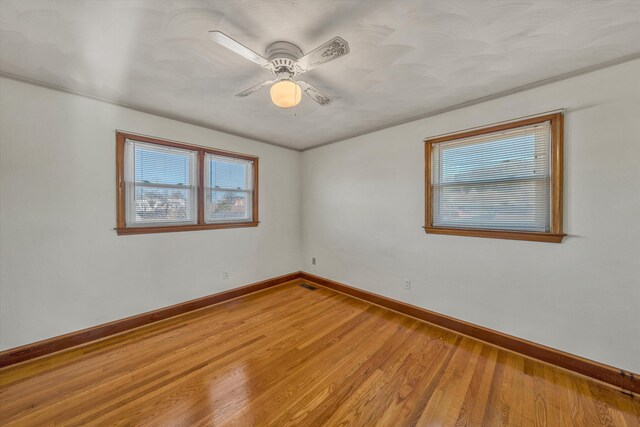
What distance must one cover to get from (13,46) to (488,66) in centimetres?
346

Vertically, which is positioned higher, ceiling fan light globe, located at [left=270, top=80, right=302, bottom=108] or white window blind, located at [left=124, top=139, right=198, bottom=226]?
ceiling fan light globe, located at [left=270, top=80, right=302, bottom=108]

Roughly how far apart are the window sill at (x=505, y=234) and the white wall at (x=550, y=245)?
0.06 metres

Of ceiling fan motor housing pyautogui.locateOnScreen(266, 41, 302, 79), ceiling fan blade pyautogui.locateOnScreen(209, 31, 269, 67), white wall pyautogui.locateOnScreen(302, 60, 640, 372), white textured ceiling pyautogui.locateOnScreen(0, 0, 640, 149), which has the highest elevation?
white textured ceiling pyautogui.locateOnScreen(0, 0, 640, 149)

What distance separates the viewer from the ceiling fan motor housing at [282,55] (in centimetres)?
158

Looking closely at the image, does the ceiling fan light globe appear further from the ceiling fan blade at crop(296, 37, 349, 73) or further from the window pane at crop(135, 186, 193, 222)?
the window pane at crop(135, 186, 193, 222)

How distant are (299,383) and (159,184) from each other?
104 inches

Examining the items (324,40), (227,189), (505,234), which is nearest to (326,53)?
(324,40)

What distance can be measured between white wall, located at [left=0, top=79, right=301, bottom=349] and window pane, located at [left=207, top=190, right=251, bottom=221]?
36 cm

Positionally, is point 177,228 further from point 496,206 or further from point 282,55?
point 496,206

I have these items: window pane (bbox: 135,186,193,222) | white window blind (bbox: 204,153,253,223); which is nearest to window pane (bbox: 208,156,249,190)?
white window blind (bbox: 204,153,253,223)

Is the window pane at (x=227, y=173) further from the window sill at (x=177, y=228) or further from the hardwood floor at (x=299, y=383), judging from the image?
the hardwood floor at (x=299, y=383)

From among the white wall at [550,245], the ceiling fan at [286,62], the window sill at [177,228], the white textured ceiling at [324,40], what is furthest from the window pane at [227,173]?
the ceiling fan at [286,62]

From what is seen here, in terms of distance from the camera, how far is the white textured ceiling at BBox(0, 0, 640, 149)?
131cm

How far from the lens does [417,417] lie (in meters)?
1.52
